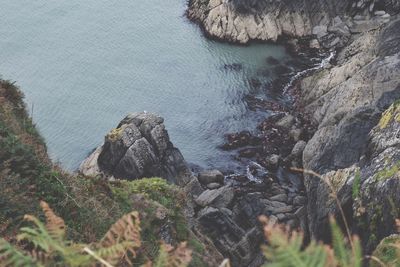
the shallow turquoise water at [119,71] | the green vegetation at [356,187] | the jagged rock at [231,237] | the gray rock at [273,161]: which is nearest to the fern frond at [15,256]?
the green vegetation at [356,187]

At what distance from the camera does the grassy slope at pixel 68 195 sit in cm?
1121

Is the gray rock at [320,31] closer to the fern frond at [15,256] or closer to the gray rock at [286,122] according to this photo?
the gray rock at [286,122]

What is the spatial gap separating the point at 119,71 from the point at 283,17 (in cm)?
2156

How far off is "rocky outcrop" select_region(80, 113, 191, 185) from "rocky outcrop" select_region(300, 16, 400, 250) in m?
9.60

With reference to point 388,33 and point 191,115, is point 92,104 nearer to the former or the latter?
point 191,115

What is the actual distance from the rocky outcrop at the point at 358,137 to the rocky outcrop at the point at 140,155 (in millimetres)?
9596

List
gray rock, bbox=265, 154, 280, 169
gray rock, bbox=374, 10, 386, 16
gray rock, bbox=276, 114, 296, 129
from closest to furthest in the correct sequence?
1. gray rock, bbox=265, 154, 280, 169
2. gray rock, bbox=276, 114, 296, 129
3. gray rock, bbox=374, 10, 386, 16

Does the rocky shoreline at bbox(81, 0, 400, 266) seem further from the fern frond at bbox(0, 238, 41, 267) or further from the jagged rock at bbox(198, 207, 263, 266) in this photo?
the fern frond at bbox(0, 238, 41, 267)

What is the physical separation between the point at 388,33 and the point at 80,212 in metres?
38.6

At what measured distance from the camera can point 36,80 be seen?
49.0 m

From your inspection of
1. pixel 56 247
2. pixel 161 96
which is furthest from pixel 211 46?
pixel 56 247

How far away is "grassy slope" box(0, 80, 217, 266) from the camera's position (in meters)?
11.2

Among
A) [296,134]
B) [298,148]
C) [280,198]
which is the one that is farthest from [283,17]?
[280,198]

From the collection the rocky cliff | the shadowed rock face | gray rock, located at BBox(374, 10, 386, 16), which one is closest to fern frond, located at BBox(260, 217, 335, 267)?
the rocky cliff
